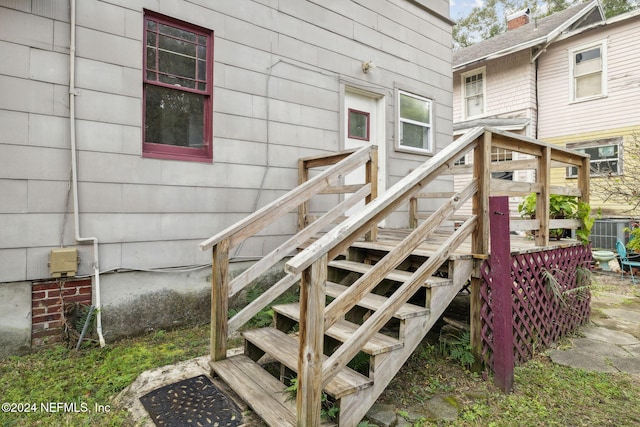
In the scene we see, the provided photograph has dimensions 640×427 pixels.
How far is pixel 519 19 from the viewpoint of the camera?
13.9 m

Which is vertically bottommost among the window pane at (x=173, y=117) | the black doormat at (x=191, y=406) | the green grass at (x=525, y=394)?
the green grass at (x=525, y=394)

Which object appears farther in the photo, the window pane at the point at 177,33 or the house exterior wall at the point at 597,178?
the house exterior wall at the point at 597,178

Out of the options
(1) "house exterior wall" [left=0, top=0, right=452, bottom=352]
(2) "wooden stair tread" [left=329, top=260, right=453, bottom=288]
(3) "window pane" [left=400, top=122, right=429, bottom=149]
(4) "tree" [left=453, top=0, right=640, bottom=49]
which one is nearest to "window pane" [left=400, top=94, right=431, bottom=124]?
(3) "window pane" [left=400, top=122, right=429, bottom=149]

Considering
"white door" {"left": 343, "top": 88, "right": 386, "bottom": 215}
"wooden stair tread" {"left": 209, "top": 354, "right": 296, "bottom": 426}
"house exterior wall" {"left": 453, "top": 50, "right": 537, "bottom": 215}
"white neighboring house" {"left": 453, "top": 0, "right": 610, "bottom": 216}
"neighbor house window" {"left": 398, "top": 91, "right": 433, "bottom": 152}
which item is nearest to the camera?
"wooden stair tread" {"left": 209, "top": 354, "right": 296, "bottom": 426}

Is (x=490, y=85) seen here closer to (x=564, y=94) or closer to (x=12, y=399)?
(x=564, y=94)

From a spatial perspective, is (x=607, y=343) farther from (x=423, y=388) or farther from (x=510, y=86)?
(x=510, y=86)

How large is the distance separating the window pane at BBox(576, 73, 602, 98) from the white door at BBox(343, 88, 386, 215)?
27.2 ft

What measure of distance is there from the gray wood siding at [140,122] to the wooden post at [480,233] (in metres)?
2.37

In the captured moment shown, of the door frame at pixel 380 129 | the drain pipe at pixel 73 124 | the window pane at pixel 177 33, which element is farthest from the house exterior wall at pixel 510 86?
the drain pipe at pixel 73 124

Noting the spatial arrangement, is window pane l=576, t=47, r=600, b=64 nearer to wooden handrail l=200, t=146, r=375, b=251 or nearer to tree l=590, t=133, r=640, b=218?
tree l=590, t=133, r=640, b=218

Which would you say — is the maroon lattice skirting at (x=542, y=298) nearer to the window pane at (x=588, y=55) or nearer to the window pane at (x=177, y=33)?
the window pane at (x=177, y=33)

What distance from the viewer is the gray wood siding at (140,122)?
3.07m

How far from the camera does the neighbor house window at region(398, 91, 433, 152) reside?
5.98 meters

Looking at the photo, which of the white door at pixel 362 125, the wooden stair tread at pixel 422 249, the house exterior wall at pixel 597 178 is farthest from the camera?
the house exterior wall at pixel 597 178
